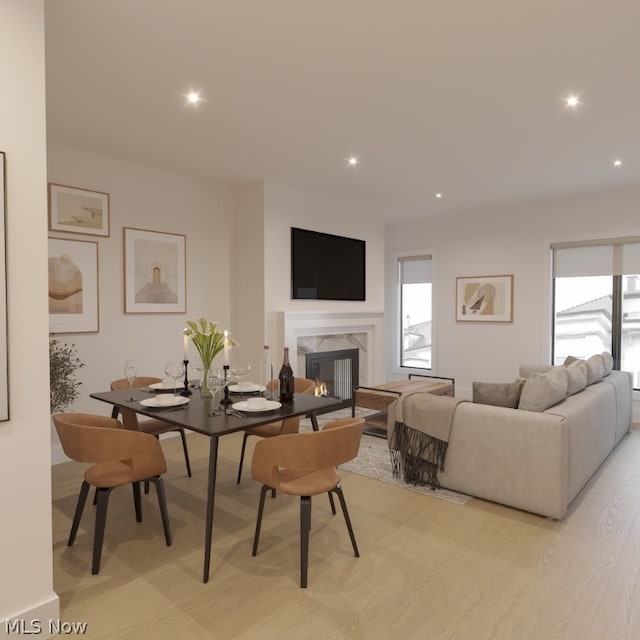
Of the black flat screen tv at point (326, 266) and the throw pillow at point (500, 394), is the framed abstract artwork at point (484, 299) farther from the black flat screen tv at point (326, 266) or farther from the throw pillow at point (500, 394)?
the throw pillow at point (500, 394)

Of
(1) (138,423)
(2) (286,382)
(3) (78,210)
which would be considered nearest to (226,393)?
(2) (286,382)

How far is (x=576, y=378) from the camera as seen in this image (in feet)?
12.2

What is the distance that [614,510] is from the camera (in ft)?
10.5

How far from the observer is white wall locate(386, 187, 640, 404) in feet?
18.8

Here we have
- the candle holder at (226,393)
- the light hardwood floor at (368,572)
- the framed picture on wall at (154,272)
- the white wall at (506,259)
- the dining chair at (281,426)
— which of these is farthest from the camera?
the white wall at (506,259)

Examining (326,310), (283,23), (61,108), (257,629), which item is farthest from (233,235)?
(257,629)

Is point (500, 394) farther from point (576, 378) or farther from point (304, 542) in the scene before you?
point (304, 542)

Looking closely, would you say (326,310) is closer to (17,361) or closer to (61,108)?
(61,108)

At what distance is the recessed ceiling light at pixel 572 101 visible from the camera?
3156 millimetres

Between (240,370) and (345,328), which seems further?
(345,328)

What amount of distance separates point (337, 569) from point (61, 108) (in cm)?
345

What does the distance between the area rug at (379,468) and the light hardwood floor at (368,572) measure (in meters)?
0.11

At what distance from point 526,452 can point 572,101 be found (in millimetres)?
2334

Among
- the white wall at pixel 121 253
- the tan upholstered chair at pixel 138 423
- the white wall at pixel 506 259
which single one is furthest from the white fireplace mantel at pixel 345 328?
the tan upholstered chair at pixel 138 423
